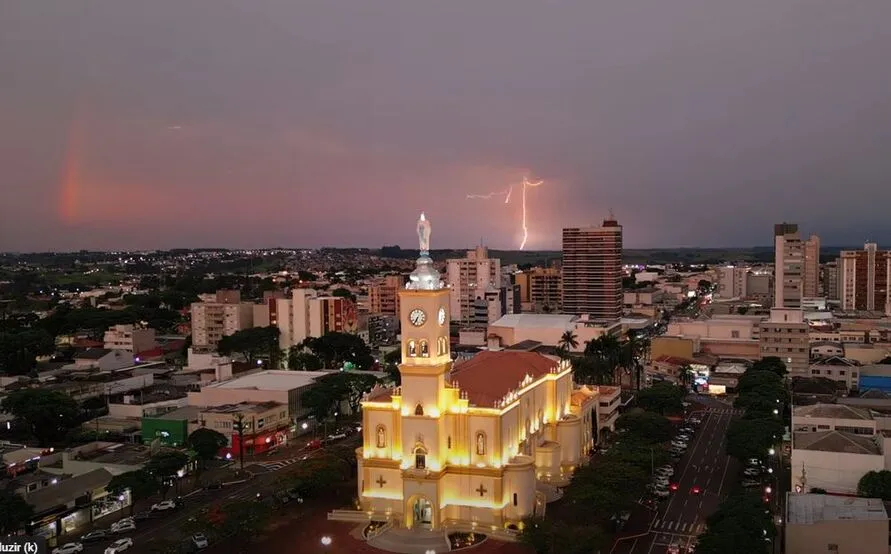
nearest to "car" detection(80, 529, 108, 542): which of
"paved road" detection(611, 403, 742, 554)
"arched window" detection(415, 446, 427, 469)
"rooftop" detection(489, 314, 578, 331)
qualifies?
"arched window" detection(415, 446, 427, 469)

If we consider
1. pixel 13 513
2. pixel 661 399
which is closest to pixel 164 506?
pixel 13 513

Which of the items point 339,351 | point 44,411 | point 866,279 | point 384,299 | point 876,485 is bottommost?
point 876,485

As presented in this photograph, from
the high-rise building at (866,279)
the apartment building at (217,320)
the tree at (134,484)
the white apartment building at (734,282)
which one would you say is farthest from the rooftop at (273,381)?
the white apartment building at (734,282)

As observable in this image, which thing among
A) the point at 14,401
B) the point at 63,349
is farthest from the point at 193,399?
the point at 63,349

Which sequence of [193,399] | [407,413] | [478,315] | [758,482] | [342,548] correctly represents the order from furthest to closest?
1. [478,315]
2. [193,399]
3. [758,482]
4. [407,413]
5. [342,548]

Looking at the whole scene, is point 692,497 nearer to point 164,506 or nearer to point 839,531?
point 839,531

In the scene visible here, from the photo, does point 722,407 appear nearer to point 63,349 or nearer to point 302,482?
point 302,482
